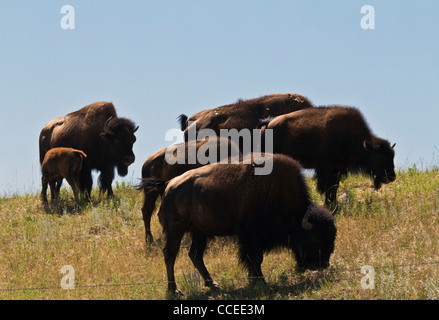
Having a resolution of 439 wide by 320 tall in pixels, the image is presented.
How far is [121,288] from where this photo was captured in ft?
26.4

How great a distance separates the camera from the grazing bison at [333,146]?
A: 11.1 meters

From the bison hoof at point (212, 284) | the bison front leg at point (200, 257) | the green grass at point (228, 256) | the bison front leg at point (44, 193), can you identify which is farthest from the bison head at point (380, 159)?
the bison front leg at point (44, 193)

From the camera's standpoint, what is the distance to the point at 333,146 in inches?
435

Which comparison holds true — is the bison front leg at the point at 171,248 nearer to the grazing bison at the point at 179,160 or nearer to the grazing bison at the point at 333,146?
the grazing bison at the point at 179,160

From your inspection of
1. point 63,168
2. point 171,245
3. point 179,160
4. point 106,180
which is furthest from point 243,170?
point 106,180

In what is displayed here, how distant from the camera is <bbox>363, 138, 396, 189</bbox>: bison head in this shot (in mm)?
11148

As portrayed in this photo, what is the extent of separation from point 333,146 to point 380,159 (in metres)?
0.94

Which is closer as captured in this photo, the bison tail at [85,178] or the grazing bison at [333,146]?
the grazing bison at [333,146]

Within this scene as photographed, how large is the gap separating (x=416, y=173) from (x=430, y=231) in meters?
4.77

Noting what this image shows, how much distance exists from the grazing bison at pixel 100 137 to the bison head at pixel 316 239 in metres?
8.51

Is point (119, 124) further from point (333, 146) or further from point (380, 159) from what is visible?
point (380, 159)

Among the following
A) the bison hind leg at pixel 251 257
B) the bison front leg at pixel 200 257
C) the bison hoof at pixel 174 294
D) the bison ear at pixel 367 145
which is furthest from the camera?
the bison ear at pixel 367 145

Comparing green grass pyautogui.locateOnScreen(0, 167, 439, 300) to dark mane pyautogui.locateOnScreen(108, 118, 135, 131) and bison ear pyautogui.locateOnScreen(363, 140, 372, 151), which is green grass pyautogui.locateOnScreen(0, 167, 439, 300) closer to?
bison ear pyautogui.locateOnScreen(363, 140, 372, 151)
